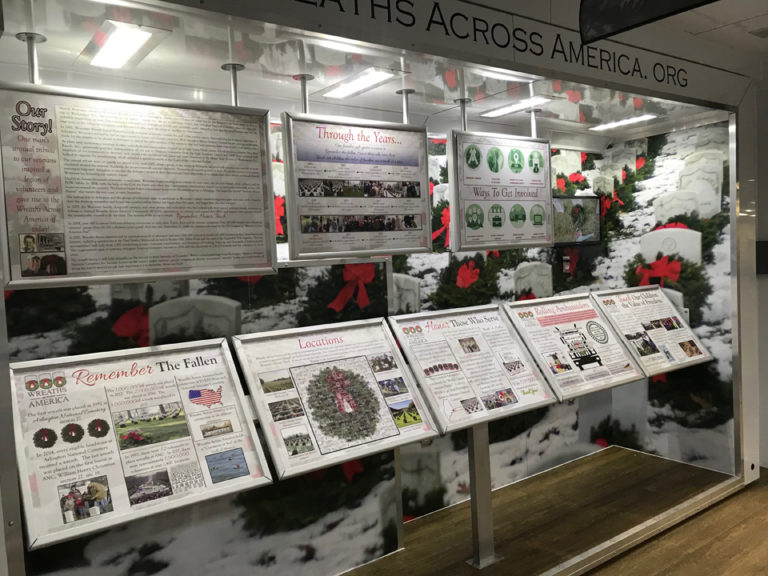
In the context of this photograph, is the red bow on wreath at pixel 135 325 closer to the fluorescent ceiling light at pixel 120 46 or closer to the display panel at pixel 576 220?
the fluorescent ceiling light at pixel 120 46

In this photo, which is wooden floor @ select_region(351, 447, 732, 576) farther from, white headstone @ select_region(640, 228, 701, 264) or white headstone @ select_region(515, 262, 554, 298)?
white headstone @ select_region(640, 228, 701, 264)

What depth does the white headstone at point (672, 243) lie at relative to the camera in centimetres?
461

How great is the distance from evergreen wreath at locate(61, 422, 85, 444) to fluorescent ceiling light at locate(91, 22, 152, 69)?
1.42 m

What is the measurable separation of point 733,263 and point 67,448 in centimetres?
421

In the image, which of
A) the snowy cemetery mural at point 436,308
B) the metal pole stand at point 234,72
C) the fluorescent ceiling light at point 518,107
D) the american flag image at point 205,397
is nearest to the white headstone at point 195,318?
the snowy cemetery mural at point 436,308

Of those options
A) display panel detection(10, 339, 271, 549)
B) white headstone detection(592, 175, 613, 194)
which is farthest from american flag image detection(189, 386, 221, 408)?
white headstone detection(592, 175, 613, 194)

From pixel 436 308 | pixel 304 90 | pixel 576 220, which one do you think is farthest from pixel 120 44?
pixel 576 220

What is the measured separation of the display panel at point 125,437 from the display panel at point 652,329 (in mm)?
2666

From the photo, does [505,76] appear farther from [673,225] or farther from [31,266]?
[673,225]

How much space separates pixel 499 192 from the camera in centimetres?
350

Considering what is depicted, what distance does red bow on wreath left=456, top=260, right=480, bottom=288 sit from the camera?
4.44 m

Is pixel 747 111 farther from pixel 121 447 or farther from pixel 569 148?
pixel 121 447

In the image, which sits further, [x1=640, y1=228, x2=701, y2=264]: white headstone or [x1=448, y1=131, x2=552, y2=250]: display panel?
[x1=640, y1=228, x2=701, y2=264]: white headstone

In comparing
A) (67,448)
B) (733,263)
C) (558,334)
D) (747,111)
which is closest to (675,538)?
(558,334)
